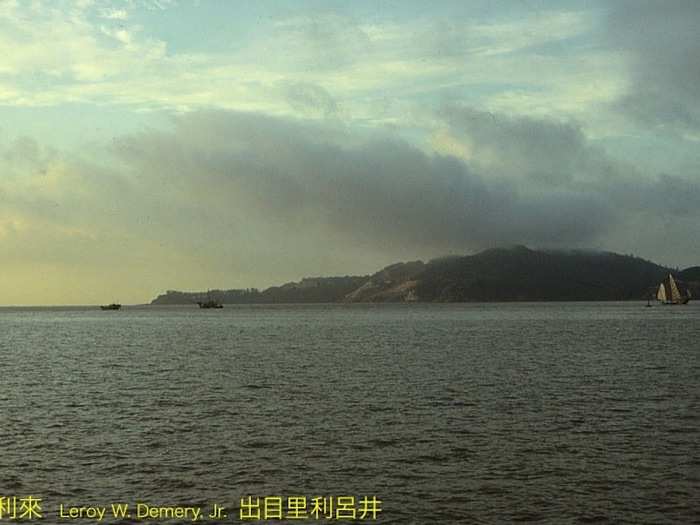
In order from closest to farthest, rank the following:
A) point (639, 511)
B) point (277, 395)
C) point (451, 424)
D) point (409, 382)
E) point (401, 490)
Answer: point (639, 511) → point (401, 490) → point (451, 424) → point (277, 395) → point (409, 382)

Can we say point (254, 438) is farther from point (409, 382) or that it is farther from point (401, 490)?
point (409, 382)

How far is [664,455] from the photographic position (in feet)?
124

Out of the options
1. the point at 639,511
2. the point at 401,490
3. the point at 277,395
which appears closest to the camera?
the point at 639,511

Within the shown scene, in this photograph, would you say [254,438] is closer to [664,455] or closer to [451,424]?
[451,424]

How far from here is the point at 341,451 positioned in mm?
39562

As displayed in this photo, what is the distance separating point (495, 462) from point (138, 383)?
154 ft

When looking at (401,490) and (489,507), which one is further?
(401,490)

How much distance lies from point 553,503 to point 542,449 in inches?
384

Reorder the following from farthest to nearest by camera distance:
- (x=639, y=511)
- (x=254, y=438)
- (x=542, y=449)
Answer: (x=254, y=438) → (x=542, y=449) → (x=639, y=511)

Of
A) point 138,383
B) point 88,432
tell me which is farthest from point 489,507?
point 138,383

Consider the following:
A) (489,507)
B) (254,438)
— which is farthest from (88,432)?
(489,507)

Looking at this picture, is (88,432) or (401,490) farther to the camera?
(88,432)

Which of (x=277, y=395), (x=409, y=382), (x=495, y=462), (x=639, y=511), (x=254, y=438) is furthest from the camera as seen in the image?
(x=409, y=382)

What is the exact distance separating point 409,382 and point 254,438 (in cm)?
3011
